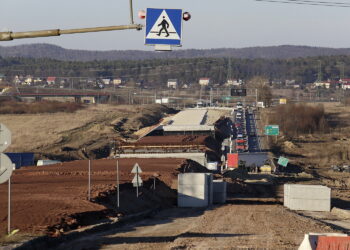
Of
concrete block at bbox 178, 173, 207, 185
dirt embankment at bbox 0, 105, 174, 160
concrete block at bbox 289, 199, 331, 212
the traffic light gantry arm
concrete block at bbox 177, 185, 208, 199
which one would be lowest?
dirt embankment at bbox 0, 105, 174, 160

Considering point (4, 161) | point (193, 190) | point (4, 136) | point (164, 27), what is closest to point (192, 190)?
point (193, 190)

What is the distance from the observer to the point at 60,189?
4081cm

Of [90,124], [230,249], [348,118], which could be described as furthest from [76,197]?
[348,118]

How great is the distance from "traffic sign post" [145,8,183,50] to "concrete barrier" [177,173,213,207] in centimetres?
2257

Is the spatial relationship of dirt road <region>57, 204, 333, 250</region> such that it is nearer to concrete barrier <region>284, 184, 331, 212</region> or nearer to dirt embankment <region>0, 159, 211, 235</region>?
dirt embankment <region>0, 159, 211, 235</region>

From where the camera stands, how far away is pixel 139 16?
20.2 m

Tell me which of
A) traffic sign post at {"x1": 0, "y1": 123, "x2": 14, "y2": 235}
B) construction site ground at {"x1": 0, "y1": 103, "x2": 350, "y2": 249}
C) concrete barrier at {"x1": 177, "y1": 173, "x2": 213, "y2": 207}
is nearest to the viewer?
traffic sign post at {"x1": 0, "y1": 123, "x2": 14, "y2": 235}

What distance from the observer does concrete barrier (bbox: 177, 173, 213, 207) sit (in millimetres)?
42281

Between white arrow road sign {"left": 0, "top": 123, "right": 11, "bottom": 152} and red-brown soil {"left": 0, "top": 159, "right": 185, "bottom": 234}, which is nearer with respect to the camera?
white arrow road sign {"left": 0, "top": 123, "right": 11, "bottom": 152}

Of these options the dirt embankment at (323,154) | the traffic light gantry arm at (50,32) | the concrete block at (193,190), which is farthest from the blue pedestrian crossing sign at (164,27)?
the dirt embankment at (323,154)

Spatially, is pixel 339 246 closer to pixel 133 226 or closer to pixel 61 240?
pixel 61 240

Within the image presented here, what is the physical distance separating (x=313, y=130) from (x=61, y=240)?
9744 cm

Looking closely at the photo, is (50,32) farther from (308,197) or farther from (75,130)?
(75,130)

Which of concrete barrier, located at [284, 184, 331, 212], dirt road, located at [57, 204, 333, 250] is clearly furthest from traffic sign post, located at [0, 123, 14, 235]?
concrete barrier, located at [284, 184, 331, 212]
